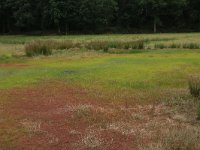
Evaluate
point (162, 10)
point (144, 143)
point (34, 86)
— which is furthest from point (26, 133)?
point (162, 10)

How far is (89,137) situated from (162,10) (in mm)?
80466

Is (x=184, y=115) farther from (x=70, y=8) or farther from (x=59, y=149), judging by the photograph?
(x=70, y=8)

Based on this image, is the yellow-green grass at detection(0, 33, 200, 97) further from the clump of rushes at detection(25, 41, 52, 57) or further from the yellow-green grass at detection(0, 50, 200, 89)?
the clump of rushes at detection(25, 41, 52, 57)

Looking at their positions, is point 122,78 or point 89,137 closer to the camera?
point 89,137

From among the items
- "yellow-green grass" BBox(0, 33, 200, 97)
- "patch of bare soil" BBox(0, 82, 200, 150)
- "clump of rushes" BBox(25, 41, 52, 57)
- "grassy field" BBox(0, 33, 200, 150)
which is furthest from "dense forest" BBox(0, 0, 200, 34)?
"patch of bare soil" BBox(0, 82, 200, 150)

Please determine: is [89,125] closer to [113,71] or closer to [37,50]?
[113,71]

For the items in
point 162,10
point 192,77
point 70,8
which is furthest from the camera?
point 162,10

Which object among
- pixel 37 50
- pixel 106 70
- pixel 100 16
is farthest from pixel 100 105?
pixel 100 16

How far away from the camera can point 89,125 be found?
52.6ft

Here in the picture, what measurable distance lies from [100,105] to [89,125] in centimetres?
308

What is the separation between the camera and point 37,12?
91562 mm

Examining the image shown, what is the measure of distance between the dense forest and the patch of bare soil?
67.1 m

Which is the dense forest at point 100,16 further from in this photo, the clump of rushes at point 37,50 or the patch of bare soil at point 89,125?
the patch of bare soil at point 89,125

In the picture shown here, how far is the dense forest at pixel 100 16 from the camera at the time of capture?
87125 millimetres
